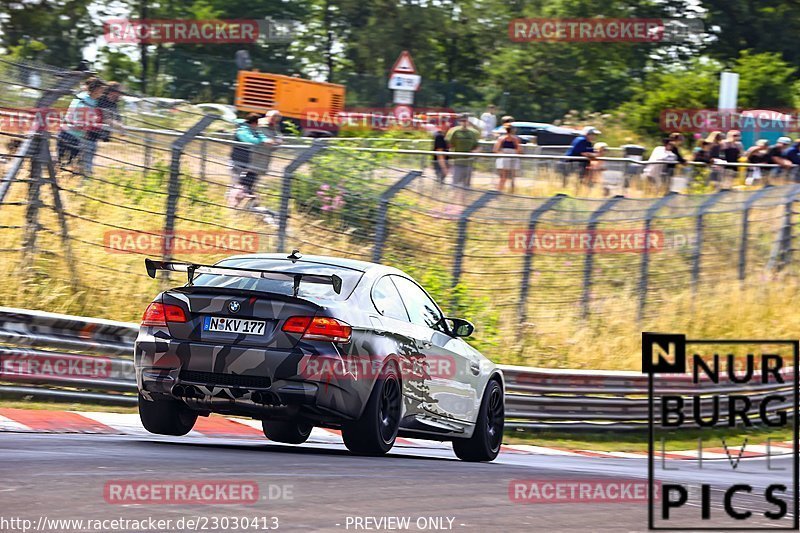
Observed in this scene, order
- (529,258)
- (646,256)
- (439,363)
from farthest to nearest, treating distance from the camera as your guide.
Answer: (646,256)
(529,258)
(439,363)

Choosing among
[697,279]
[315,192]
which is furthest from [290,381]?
[697,279]

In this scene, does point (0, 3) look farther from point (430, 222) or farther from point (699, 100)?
point (430, 222)

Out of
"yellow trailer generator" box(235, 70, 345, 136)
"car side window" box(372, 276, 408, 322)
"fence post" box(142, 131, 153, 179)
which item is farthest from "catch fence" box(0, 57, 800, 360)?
"yellow trailer generator" box(235, 70, 345, 136)

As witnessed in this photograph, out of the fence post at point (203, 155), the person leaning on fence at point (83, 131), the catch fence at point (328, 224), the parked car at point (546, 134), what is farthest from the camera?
the parked car at point (546, 134)

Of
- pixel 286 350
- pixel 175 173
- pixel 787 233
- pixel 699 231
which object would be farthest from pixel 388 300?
pixel 787 233

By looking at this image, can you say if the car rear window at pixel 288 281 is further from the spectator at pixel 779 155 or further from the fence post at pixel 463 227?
the spectator at pixel 779 155

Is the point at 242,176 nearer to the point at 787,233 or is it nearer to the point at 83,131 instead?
the point at 83,131

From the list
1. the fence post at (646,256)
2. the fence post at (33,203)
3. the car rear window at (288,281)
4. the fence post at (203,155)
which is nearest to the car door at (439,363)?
the car rear window at (288,281)

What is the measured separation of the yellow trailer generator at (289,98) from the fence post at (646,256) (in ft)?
76.3

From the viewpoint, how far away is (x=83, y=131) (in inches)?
602

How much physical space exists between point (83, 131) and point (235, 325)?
6.63 metres

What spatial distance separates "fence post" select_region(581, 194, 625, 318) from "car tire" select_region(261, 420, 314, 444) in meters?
8.27

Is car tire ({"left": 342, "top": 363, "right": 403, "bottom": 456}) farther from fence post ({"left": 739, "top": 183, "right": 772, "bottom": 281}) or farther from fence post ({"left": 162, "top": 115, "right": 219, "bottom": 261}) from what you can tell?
fence post ({"left": 739, "top": 183, "right": 772, "bottom": 281})

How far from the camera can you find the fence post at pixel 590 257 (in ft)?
61.3
